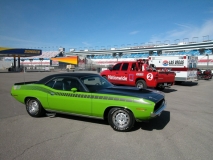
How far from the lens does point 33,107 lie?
586cm

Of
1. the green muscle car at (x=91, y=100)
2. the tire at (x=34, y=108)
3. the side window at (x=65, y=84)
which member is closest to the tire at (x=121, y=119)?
the green muscle car at (x=91, y=100)

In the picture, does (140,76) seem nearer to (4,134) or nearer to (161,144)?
(161,144)

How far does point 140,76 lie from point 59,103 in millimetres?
6867

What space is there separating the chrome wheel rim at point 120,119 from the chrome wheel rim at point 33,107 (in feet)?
8.82

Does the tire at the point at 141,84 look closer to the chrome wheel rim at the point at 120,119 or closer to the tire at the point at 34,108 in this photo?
the chrome wheel rim at the point at 120,119

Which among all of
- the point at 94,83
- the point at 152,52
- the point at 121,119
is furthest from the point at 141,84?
the point at 152,52

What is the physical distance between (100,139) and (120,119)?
75 cm

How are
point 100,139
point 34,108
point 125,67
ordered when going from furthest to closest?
1. point 125,67
2. point 34,108
3. point 100,139

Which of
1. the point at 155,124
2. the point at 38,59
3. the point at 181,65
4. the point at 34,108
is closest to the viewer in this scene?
the point at 155,124

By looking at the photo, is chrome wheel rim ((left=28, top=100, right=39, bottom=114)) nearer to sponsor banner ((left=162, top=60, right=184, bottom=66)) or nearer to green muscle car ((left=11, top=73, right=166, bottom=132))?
green muscle car ((left=11, top=73, right=166, bottom=132))

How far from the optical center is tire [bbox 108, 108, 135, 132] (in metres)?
4.47

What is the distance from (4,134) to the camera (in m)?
4.43

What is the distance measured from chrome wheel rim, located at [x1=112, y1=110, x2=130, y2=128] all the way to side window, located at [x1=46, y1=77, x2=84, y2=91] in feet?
4.05

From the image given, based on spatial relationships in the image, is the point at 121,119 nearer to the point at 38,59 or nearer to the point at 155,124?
the point at 155,124
